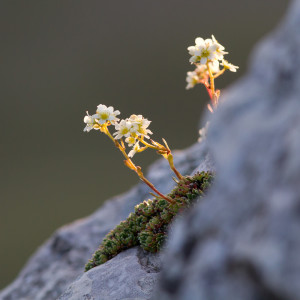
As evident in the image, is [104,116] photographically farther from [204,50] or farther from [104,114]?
[204,50]

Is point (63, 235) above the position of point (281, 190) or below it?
above

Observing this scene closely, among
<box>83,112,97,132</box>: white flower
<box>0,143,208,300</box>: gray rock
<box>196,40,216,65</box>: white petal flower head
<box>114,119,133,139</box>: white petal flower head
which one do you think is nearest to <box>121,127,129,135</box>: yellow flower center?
<box>114,119,133,139</box>: white petal flower head

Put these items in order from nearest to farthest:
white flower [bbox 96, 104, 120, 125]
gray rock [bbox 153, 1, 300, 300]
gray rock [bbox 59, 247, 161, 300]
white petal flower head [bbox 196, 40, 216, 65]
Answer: gray rock [bbox 153, 1, 300, 300], gray rock [bbox 59, 247, 161, 300], white flower [bbox 96, 104, 120, 125], white petal flower head [bbox 196, 40, 216, 65]

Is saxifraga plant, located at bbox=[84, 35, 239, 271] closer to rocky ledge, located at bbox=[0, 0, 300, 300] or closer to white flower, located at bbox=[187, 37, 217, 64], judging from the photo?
white flower, located at bbox=[187, 37, 217, 64]

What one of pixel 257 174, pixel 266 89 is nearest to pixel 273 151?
pixel 257 174

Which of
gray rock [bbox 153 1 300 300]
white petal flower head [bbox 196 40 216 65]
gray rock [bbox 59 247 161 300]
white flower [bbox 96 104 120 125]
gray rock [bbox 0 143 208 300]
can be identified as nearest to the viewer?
gray rock [bbox 153 1 300 300]

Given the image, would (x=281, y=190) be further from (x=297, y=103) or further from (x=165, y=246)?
(x=165, y=246)

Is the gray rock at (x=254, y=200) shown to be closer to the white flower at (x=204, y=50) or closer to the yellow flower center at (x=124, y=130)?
the yellow flower center at (x=124, y=130)
